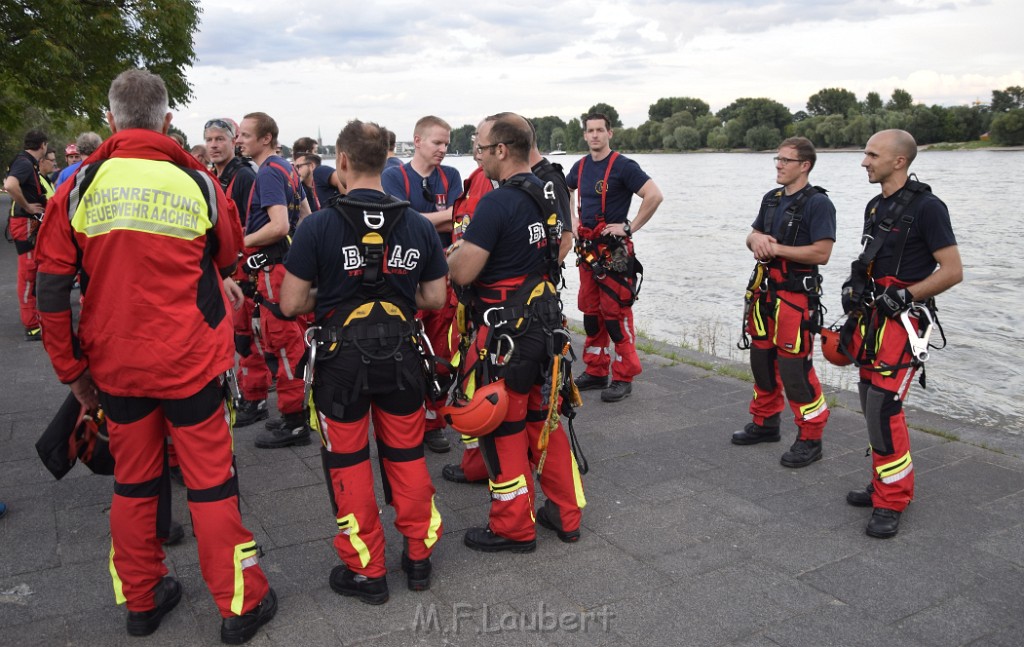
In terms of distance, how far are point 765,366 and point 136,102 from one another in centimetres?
427

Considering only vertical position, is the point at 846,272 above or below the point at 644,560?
below

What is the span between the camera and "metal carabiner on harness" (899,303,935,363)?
429 centimetres

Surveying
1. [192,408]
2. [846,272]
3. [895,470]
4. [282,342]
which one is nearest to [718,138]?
[846,272]

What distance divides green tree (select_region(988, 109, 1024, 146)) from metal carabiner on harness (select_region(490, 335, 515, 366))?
65.1 m

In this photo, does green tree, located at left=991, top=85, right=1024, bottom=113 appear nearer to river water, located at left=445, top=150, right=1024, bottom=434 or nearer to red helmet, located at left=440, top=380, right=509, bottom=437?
river water, located at left=445, top=150, right=1024, bottom=434

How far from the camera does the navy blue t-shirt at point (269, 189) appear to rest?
213 inches

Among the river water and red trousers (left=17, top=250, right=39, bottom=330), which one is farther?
the river water

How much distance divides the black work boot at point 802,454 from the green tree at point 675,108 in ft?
288

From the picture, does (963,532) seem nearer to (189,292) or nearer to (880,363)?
(880,363)

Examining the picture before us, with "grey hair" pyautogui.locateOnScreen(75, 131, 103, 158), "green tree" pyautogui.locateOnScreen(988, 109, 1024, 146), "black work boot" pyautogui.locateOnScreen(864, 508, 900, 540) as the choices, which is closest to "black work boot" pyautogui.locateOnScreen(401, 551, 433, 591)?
"black work boot" pyautogui.locateOnScreen(864, 508, 900, 540)

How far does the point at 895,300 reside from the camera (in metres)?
4.33

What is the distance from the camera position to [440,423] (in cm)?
570

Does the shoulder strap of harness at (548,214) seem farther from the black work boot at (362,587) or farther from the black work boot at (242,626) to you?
the black work boot at (242,626)

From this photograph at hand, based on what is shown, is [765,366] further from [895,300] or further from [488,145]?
[488,145]
